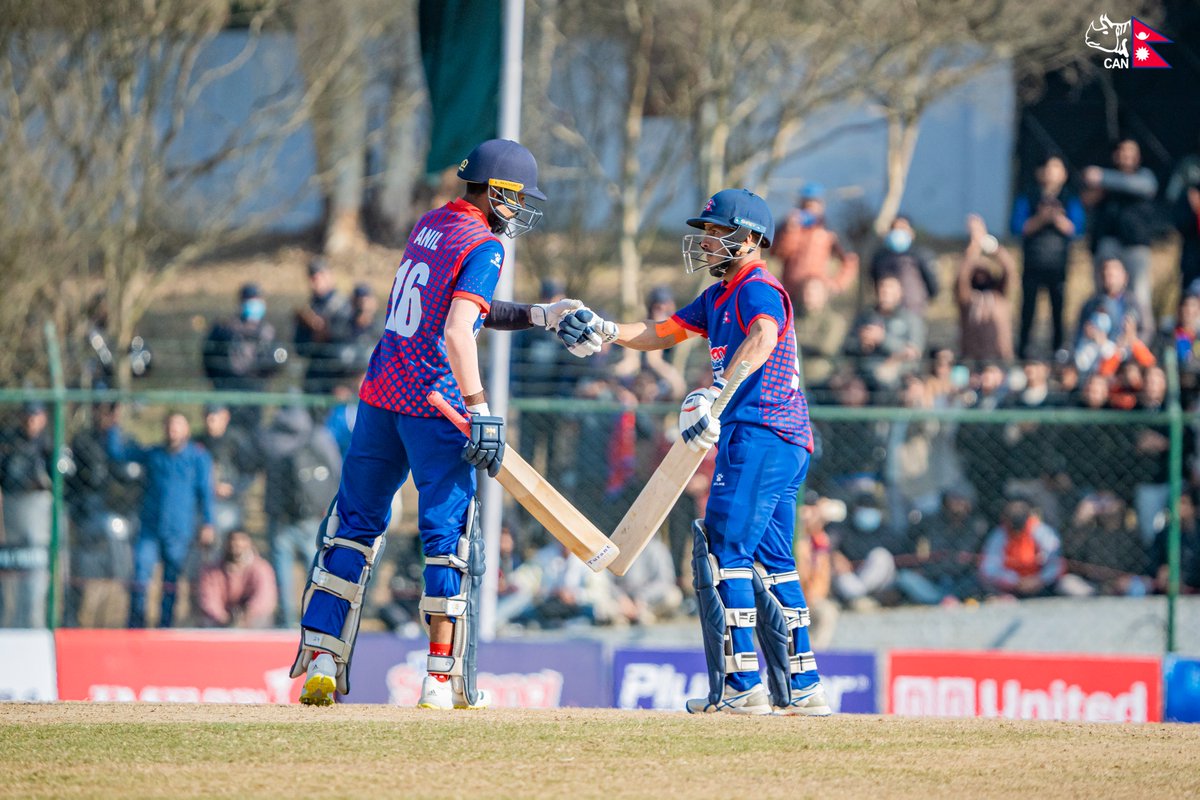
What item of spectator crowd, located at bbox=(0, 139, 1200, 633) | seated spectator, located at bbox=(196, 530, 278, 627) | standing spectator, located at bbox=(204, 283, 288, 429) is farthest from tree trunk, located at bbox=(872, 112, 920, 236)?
seated spectator, located at bbox=(196, 530, 278, 627)

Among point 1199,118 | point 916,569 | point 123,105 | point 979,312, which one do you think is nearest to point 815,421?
point 916,569

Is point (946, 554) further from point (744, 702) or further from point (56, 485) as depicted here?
point (56, 485)

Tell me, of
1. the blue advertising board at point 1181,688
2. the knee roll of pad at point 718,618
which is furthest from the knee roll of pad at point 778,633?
the blue advertising board at point 1181,688

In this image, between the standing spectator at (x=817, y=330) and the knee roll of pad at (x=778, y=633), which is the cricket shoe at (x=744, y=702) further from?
the standing spectator at (x=817, y=330)

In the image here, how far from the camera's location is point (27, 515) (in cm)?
1170

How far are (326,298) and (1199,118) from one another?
1082 centimetres

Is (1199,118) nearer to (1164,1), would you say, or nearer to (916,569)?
(1164,1)

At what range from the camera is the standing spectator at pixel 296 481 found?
11789 millimetres

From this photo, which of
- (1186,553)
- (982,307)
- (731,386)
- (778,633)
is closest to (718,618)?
(778,633)

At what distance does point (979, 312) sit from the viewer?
13.8m

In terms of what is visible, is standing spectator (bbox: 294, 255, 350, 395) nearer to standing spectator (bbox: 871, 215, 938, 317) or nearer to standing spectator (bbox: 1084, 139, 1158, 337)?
standing spectator (bbox: 871, 215, 938, 317)

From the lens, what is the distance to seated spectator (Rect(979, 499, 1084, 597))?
38.7 ft

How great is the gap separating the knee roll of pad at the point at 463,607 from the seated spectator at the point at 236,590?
16.4 feet

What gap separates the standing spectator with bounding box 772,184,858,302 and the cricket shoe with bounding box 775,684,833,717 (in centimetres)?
709
